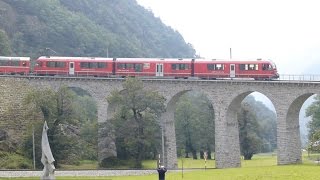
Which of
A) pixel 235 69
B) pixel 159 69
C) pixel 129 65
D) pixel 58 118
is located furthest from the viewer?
pixel 129 65

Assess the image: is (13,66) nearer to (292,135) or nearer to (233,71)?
(233,71)

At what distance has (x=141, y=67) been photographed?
5962 centimetres

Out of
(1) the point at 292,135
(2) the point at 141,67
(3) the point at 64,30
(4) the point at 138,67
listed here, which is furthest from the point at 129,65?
(3) the point at 64,30

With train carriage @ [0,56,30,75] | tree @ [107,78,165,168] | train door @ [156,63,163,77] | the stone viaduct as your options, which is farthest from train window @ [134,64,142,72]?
train carriage @ [0,56,30,75]

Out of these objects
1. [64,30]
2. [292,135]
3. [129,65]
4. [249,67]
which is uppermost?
[64,30]

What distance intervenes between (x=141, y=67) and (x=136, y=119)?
8.16 meters

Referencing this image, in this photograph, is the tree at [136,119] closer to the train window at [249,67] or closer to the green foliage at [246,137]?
the train window at [249,67]

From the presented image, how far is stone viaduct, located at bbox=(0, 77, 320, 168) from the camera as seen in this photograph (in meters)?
51.0

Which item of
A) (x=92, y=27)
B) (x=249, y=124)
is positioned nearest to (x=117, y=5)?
(x=92, y=27)

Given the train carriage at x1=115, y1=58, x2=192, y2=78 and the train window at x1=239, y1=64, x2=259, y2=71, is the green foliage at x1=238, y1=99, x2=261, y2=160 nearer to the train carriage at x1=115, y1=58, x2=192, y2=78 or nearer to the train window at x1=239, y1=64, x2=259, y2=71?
the train carriage at x1=115, y1=58, x2=192, y2=78

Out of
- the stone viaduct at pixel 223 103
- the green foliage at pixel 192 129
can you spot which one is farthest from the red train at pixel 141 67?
the green foliage at pixel 192 129

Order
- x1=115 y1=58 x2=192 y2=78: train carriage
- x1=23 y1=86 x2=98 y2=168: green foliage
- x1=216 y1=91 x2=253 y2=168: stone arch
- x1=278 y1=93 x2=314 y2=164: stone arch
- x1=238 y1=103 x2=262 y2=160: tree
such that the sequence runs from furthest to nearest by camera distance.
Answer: x1=238 y1=103 x2=262 y2=160: tree < x1=115 y1=58 x2=192 y2=78: train carriage < x1=216 y1=91 x2=253 y2=168: stone arch < x1=23 y1=86 x2=98 y2=168: green foliage < x1=278 y1=93 x2=314 y2=164: stone arch

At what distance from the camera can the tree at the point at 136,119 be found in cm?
5300

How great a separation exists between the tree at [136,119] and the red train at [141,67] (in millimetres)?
5093
